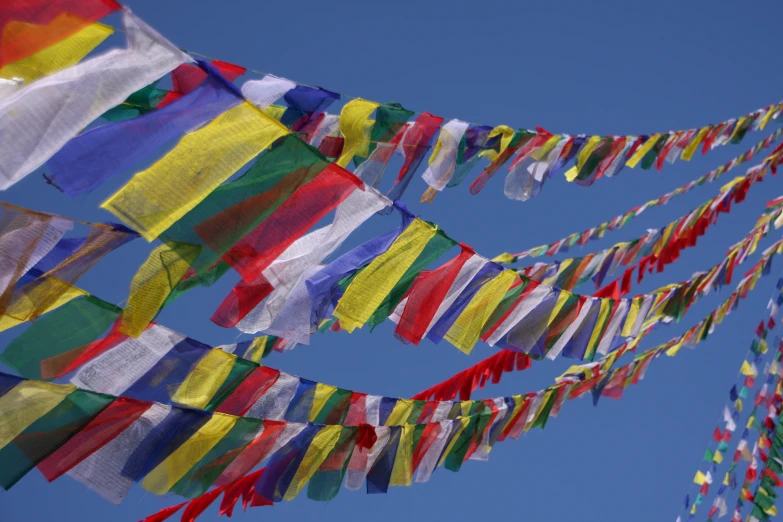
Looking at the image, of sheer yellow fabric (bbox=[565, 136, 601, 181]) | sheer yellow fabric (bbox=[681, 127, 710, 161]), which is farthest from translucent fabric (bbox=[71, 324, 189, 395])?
sheer yellow fabric (bbox=[681, 127, 710, 161])

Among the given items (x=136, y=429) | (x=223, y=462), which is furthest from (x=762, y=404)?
(x=136, y=429)

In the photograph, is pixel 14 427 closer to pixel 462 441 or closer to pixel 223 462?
pixel 223 462

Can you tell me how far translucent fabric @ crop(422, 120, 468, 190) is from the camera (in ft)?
14.0

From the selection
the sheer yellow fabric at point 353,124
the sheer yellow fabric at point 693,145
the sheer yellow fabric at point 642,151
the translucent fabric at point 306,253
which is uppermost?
the sheer yellow fabric at point 693,145

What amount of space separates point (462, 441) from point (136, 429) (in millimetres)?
1521

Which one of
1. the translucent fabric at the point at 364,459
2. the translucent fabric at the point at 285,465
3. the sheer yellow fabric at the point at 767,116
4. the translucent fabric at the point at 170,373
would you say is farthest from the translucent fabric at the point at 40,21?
the sheer yellow fabric at the point at 767,116

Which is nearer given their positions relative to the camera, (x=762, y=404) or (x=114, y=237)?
(x=114, y=237)

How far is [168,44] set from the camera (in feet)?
8.61

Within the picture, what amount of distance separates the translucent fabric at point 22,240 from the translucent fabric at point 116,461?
552 mm

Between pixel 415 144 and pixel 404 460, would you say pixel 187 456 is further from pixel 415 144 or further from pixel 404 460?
pixel 415 144

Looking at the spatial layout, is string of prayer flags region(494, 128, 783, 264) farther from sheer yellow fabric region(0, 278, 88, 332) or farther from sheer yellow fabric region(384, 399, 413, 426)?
sheer yellow fabric region(0, 278, 88, 332)

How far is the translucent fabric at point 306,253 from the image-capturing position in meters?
3.06

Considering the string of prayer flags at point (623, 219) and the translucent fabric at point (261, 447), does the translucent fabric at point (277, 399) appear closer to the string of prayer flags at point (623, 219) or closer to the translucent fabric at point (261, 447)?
the translucent fabric at point (261, 447)

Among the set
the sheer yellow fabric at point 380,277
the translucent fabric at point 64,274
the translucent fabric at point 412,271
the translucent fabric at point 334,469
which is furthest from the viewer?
the translucent fabric at point 334,469
